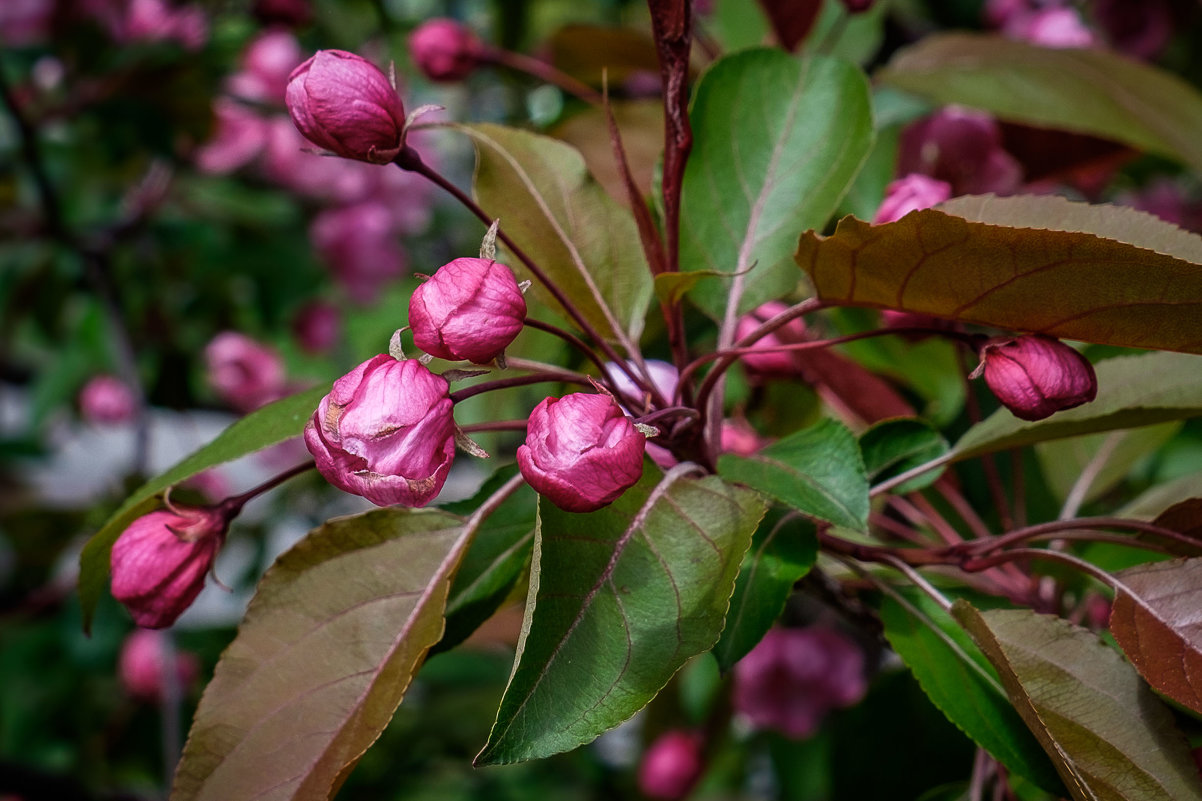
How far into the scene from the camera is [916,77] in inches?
33.2

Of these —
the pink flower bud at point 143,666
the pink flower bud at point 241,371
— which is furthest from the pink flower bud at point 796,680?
the pink flower bud at point 241,371

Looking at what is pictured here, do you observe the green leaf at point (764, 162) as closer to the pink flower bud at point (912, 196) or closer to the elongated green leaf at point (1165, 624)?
the pink flower bud at point (912, 196)

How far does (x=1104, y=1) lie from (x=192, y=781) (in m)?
1.48

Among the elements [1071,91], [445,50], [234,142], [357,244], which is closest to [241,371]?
[357,244]

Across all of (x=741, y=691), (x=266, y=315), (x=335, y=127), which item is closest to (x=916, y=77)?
(x=335, y=127)

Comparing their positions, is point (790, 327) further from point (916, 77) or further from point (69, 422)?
point (69, 422)

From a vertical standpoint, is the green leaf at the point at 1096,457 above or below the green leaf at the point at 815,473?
below

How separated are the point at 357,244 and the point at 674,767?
1185 millimetres

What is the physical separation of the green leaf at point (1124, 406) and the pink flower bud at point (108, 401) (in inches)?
69.9

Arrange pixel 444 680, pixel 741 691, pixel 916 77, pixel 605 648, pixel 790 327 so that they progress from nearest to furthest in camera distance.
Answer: pixel 605 648 → pixel 790 327 → pixel 916 77 → pixel 741 691 → pixel 444 680

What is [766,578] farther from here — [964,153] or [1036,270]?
[964,153]

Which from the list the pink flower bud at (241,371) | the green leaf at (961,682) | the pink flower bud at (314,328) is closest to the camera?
the green leaf at (961,682)

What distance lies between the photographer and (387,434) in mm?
396

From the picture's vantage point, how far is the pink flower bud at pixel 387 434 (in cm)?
40
